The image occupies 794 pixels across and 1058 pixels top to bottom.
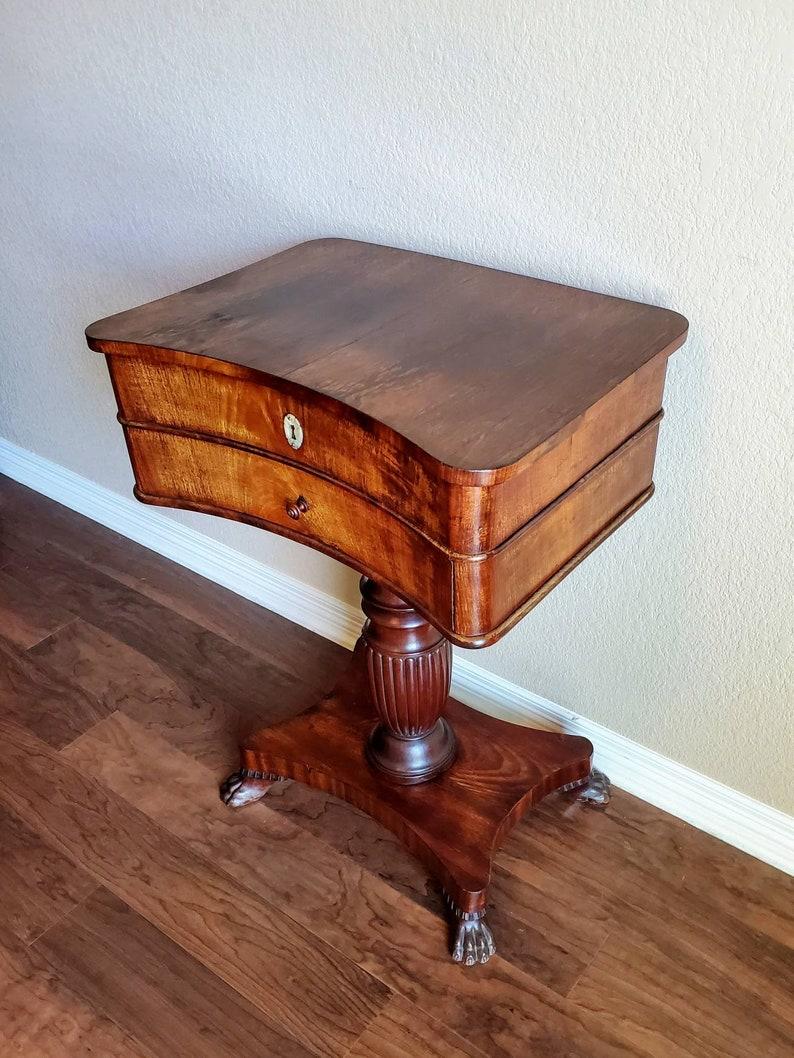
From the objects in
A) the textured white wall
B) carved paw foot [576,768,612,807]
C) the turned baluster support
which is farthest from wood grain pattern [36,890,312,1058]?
the textured white wall

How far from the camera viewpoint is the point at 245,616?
1882 millimetres

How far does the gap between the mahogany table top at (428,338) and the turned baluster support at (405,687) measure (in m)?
0.34

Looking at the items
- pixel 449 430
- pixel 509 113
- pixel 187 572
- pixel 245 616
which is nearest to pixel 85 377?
pixel 187 572

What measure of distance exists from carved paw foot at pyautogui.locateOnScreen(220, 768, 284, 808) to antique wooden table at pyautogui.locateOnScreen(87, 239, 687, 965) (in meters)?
0.16

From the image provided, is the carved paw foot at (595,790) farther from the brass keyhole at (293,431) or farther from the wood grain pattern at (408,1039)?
the brass keyhole at (293,431)

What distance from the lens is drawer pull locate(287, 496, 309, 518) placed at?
41.2 inches

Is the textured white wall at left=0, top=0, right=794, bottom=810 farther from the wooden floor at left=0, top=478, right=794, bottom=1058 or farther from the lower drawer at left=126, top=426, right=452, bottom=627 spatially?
the lower drawer at left=126, top=426, right=452, bottom=627

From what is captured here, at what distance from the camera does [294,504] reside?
3.47ft

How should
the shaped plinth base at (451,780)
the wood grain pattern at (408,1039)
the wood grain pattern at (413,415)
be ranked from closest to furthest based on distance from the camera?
1. the wood grain pattern at (413,415)
2. the wood grain pattern at (408,1039)
3. the shaped plinth base at (451,780)

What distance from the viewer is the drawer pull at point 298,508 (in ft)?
3.43

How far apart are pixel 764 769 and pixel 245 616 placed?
979 mm

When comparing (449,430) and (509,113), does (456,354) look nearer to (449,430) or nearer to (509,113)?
(449,430)

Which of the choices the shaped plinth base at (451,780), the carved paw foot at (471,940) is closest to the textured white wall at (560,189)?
the shaped plinth base at (451,780)

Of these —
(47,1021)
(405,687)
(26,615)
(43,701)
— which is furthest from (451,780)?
(26,615)
